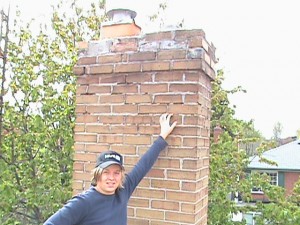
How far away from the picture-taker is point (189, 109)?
2.25m

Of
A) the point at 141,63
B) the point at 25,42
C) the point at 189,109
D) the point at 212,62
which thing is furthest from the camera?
the point at 25,42

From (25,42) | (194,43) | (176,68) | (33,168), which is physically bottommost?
(33,168)

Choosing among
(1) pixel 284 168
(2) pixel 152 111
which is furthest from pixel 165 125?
(1) pixel 284 168

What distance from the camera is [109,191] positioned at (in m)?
1.96

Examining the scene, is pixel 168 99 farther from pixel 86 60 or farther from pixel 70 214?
pixel 70 214

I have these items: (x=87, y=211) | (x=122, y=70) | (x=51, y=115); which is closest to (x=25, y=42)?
(x=51, y=115)

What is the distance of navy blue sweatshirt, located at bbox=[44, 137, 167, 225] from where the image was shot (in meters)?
1.76

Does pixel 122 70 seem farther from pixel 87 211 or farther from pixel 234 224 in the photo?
pixel 234 224

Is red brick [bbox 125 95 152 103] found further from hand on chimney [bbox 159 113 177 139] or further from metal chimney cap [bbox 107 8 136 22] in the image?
metal chimney cap [bbox 107 8 136 22]

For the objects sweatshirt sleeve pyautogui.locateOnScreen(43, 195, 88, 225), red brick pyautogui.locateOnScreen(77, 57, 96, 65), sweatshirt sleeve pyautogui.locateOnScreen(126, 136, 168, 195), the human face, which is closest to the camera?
sweatshirt sleeve pyautogui.locateOnScreen(43, 195, 88, 225)

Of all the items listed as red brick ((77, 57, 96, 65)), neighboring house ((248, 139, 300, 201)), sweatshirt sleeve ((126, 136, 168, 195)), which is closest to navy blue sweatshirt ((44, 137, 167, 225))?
sweatshirt sleeve ((126, 136, 168, 195))

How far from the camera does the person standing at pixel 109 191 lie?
1792mm

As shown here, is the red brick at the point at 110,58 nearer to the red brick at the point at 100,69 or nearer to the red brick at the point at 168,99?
the red brick at the point at 100,69

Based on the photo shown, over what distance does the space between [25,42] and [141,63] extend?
3.83 m
